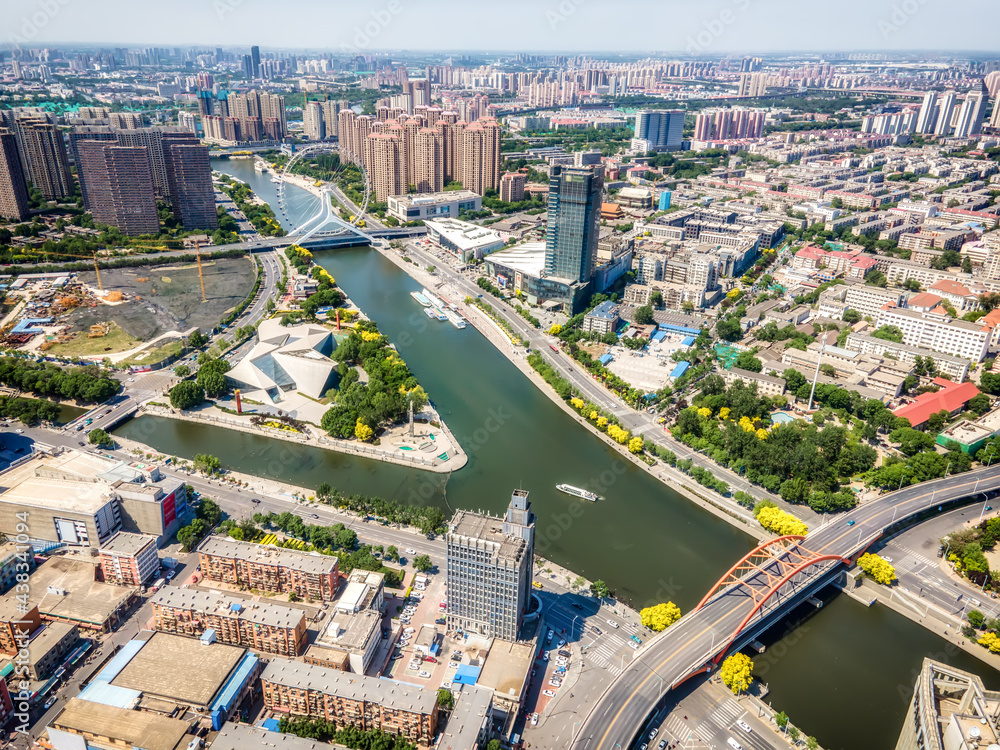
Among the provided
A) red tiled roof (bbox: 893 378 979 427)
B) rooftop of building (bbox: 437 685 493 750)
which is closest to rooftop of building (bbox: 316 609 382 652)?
rooftop of building (bbox: 437 685 493 750)

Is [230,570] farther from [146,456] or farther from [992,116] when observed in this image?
[992,116]

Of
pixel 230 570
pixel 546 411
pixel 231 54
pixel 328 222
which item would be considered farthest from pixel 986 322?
pixel 231 54

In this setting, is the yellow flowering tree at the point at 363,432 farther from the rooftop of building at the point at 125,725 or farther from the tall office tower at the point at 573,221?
the tall office tower at the point at 573,221

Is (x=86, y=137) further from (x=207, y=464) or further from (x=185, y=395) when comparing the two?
(x=207, y=464)

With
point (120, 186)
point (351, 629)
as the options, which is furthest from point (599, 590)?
point (120, 186)

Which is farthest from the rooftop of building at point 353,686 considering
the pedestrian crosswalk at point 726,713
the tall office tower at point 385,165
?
the tall office tower at point 385,165

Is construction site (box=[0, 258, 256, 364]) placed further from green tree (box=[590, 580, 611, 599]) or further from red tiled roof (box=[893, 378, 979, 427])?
red tiled roof (box=[893, 378, 979, 427])
